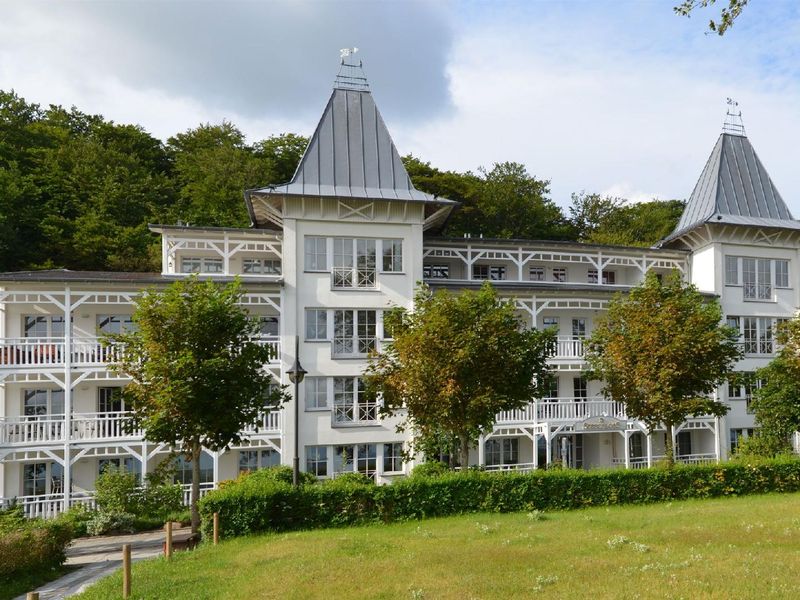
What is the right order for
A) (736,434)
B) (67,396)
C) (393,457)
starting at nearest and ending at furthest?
1. (67,396)
2. (393,457)
3. (736,434)

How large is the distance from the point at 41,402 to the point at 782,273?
119 feet

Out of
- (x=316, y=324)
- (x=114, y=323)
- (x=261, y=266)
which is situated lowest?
(x=316, y=324)

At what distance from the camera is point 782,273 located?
3114 centimetres

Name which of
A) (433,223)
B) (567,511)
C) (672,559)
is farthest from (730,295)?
(672,559)

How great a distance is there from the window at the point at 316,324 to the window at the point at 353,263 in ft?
4.48

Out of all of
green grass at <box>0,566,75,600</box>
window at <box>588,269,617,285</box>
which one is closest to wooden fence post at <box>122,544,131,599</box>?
green grass at <box>0,566,75,600</box>

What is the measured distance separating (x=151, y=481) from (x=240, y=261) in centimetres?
1154

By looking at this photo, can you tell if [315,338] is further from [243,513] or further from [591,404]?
[591,404]

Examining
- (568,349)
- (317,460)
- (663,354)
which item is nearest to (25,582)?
(317,460)

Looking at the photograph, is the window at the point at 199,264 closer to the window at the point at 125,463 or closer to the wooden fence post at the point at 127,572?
the window at the point at 125,463

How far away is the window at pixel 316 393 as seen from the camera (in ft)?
79.9

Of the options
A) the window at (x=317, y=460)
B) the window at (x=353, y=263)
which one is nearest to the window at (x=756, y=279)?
the window at (x=353, y=263)

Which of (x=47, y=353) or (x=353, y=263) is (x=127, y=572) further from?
(x=353, y=263)

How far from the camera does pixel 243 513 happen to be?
14727 mm
